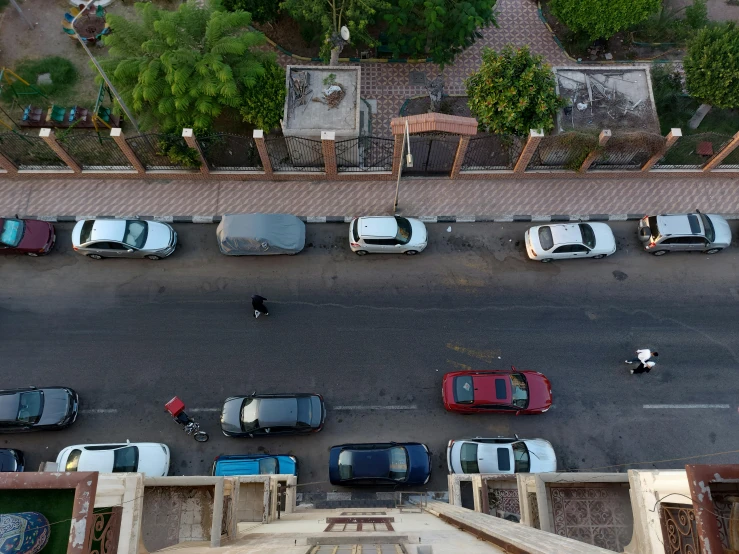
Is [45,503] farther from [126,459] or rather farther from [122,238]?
[122,238]

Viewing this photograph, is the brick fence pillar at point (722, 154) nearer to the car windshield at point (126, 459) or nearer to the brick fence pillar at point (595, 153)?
the brick fence pillar at point (595, 153)

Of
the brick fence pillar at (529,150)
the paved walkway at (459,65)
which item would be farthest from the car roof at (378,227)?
the brick fence pillar at (529,150)

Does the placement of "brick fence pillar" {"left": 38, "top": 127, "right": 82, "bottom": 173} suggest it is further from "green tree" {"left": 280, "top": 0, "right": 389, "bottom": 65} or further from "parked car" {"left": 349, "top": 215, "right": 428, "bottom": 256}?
"parked car" {"left": 349, "top": 215, "right": 428, "bottom": 256}

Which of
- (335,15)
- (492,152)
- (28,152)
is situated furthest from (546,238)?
(28,152)

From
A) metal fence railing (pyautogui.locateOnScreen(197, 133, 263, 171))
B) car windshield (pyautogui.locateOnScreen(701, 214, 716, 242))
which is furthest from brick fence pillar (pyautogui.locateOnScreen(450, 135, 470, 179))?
car windshield (pyautogui.locateOnScreen(701, 214, 716, 242))

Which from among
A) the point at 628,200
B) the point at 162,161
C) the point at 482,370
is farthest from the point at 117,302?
the point at 628,200

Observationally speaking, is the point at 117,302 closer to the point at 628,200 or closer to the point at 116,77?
the point at 116,77
